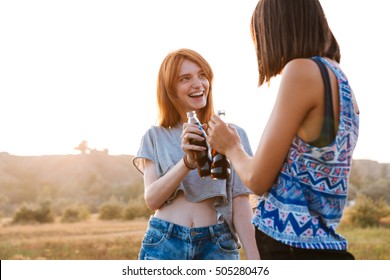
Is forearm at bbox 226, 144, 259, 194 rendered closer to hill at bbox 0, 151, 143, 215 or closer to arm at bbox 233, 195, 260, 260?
arm at bbox 233, 195, 260, 260

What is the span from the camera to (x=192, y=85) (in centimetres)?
298

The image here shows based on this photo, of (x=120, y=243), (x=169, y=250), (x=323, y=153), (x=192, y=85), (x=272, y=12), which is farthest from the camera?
(x=120, y=243)

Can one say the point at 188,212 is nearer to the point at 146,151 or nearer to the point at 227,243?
the point at 227,243

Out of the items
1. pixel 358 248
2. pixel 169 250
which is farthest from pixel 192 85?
pixel 358 248

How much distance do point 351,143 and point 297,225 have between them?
0.34 meters

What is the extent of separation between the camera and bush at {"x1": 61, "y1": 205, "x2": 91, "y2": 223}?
16359 millimetres

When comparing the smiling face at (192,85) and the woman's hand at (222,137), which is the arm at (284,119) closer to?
the woman's hand at (222,137)

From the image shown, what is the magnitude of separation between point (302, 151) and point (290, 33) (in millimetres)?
435

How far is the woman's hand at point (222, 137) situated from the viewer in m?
2.00

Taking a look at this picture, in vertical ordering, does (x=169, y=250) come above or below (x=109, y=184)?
above

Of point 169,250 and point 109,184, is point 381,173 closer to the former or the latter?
point 109,184

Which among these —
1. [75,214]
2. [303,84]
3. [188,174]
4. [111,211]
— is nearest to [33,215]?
[75,214]

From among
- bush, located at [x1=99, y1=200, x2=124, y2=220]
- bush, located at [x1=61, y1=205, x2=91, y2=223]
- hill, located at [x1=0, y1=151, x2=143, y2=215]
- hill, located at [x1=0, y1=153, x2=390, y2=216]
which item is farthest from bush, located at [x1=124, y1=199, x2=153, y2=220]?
bush, located at [x1=61, y1=205, x2=91, y2=223]

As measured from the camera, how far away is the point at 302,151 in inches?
69.0
